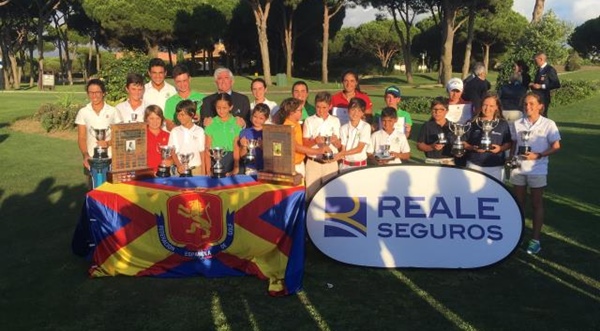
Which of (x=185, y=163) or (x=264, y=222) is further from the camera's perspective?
(x=185, y=163)

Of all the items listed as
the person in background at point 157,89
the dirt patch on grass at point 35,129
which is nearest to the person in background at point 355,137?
the person in background at point 157,89

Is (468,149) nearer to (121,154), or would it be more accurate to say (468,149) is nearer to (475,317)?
(475,317)

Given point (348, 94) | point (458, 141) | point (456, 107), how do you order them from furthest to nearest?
point (348, 94), point (456, 107), point (458, 141)

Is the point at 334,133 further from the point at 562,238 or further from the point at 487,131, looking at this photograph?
the point at 562,238

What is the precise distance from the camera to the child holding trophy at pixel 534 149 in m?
5.02

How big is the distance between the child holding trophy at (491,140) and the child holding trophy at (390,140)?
700 millimetres

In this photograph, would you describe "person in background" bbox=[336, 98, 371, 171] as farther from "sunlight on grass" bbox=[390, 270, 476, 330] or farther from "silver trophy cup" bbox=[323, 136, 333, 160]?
"sunlight on grass" bbox=[390, 270, 476, 330]

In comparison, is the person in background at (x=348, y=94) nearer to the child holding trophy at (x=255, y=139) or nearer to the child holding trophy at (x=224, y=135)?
the child holding trophy at (x=255, y=139)

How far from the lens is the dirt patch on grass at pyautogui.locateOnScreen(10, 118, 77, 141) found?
14578mm

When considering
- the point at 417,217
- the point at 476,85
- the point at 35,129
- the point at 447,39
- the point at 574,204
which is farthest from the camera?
the point at 447,39

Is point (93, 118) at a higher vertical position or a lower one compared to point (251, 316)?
higher

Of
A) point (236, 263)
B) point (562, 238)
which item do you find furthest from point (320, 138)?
point (562, 238)

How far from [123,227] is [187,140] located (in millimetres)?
1191

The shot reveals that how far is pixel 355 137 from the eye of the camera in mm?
5391
